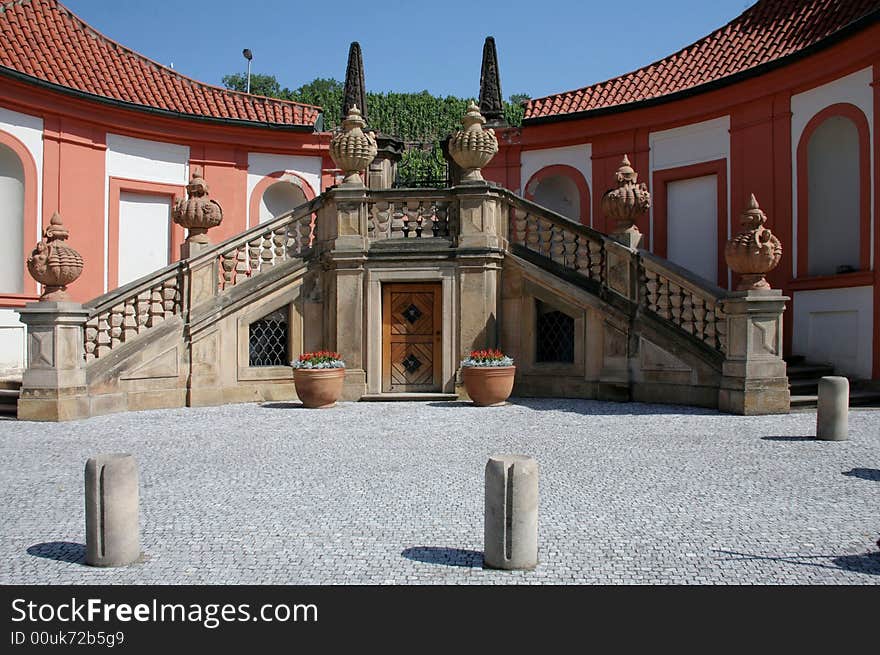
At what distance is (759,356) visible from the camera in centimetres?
1164

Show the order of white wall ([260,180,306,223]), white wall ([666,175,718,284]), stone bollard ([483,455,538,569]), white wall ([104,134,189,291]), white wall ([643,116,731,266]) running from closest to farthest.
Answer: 1. stone bollard ([483,455,538,569])
2. white wall ([643,116,731,266])
3. white wall ([666,175,718,284])
4. white wall ([104,134,189,291])
5. white wall ([260,180,306,223])

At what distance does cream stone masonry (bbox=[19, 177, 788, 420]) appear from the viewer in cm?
1255

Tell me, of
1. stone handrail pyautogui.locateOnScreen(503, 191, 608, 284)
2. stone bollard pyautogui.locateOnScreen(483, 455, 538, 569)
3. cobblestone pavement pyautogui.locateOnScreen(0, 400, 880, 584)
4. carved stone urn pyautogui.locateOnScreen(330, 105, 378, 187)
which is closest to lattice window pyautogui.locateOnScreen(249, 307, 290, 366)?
carved stone urn pyautogui.locateOnScreen(330, 105, 378, 187)

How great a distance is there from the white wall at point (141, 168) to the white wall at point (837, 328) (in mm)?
15025

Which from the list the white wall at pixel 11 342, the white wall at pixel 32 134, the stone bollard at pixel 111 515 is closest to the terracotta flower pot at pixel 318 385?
the white wall at pixel 11 342

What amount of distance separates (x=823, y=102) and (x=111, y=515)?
15.1m

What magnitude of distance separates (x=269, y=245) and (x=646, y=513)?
9.94 metres

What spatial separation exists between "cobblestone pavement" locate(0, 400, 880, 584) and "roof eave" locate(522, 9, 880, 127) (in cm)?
731

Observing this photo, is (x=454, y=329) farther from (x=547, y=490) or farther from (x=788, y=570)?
(x=788, y=570)

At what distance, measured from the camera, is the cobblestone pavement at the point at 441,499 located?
496cm

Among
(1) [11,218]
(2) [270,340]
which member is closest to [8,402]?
(2) [270,340]

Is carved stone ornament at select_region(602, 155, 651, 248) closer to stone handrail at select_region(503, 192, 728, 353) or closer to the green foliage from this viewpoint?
stone handrail at select_region(503, 192, 728, 353)
